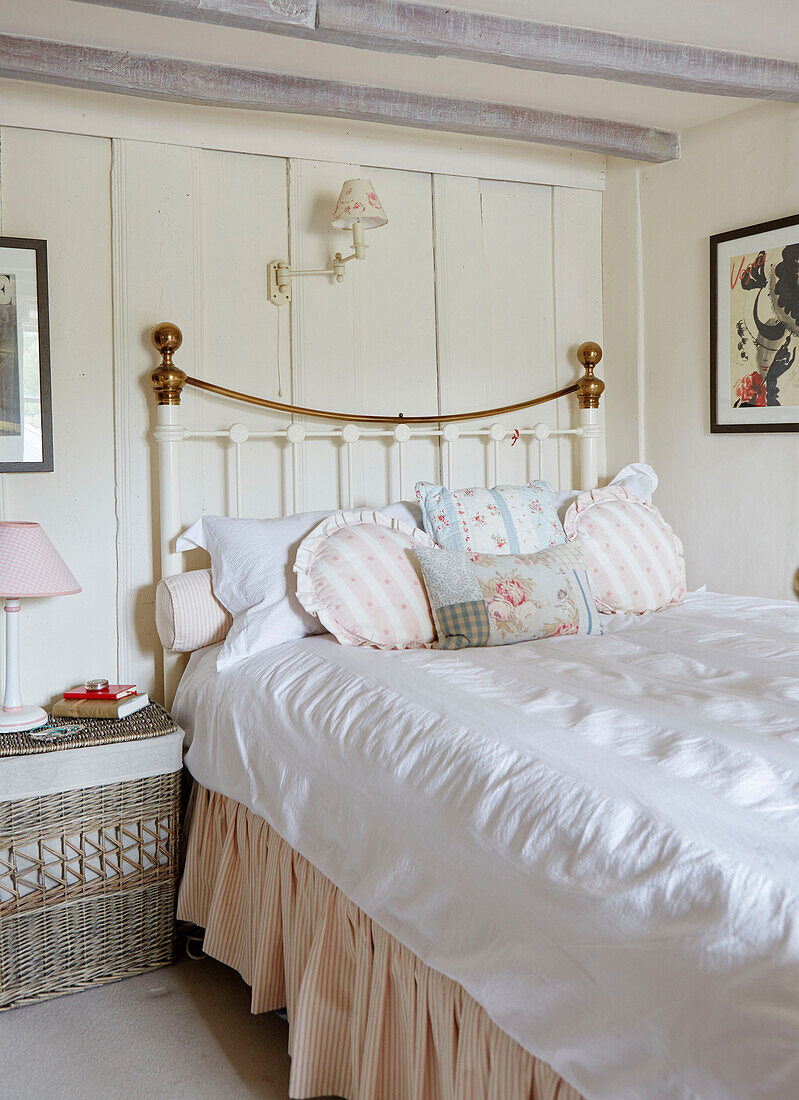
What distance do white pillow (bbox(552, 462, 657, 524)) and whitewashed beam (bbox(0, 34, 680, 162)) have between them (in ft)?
3.23

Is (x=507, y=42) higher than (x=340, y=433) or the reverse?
higher

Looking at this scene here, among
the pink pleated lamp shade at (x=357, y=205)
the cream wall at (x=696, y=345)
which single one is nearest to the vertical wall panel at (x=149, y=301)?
the pink pleated lamp shade at (x=357, y=205)

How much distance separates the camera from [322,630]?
8.00 feet

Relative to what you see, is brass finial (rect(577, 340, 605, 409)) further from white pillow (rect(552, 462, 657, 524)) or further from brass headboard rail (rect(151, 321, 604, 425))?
white pillow (rect(552, 462, 657, 524))

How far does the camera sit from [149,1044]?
195cm

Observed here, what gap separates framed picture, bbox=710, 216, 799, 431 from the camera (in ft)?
9.01

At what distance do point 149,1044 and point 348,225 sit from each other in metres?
2.13

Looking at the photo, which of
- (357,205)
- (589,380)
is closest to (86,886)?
(357,205)

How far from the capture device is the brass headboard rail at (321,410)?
8.59 ft

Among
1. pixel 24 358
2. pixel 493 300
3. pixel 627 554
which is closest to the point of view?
pixel 24 358

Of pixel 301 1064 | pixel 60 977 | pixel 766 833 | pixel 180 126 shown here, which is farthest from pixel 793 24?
pixel 60 977

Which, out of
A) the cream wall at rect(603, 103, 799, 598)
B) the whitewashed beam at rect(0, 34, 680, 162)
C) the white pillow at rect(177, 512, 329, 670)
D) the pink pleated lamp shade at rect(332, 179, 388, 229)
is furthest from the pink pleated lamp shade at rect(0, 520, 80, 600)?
the cream wall at rect(603, 103, 799, 598)

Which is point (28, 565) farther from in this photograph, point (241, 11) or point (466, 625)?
point (241, 11)

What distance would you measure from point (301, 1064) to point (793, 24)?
7.94 feet
